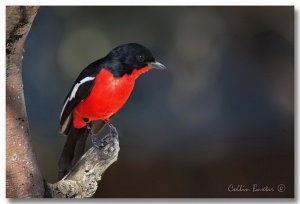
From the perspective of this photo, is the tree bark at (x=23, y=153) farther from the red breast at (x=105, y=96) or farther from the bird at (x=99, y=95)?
the red breast at (x=105, y=96)

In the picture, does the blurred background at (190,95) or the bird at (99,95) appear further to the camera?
the blurred background at (190,95)

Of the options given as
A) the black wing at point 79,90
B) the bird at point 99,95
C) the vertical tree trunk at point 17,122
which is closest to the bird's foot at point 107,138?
the bird at point 99,95

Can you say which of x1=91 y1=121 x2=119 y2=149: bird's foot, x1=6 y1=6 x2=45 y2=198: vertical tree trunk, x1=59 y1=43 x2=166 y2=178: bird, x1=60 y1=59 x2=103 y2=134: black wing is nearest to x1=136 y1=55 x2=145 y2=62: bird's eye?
x1=59 y1=43 x2=166 y2=178: bird

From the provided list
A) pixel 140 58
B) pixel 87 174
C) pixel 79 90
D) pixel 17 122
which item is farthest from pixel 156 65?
pixel 17 122

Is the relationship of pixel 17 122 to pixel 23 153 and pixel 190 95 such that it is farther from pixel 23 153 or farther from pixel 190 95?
pixel 190 95

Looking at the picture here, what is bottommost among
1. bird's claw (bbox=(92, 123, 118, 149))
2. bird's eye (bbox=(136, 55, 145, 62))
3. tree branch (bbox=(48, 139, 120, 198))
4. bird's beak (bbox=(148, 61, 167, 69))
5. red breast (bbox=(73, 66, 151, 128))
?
tree branch (bbox=(48, 139, 120, 198))

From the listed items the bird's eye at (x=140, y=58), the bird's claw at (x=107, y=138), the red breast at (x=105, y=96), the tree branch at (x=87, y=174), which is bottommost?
the tree branch at (x=87, y=174)

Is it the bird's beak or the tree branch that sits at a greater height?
the bird's beak

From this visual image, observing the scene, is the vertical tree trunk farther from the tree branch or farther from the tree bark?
the tree branch
